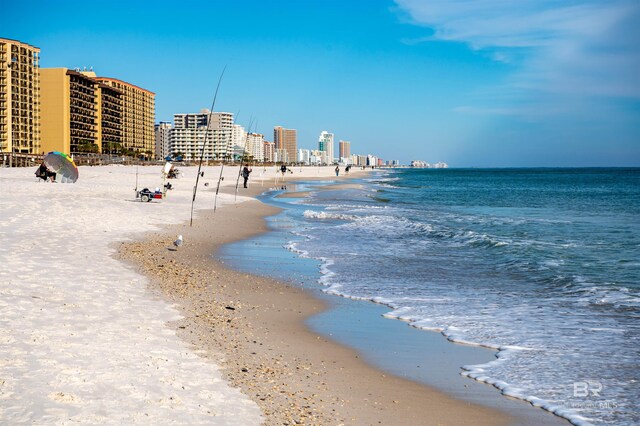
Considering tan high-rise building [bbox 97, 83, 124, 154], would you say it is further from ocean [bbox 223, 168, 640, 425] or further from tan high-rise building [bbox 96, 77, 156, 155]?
ocean [bbox 223, 168, 640, 425]

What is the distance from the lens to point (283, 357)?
6328 mm

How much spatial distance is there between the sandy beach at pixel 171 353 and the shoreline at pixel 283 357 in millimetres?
17

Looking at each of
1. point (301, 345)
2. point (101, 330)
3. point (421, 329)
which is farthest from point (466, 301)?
point (101, 330)

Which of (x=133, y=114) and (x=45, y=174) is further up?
(x=133, y=114)

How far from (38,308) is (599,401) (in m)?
6.17

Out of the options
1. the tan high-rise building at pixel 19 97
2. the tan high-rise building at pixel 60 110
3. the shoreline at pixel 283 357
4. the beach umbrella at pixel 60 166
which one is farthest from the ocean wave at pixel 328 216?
the tan high-rise building at pixel 60 110

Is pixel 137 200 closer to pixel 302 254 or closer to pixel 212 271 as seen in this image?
pixel 302 254

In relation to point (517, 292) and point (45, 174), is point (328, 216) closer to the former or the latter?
point (45, 174)

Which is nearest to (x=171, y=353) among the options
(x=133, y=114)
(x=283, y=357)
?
(x=283, y=357)

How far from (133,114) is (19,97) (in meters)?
59.8

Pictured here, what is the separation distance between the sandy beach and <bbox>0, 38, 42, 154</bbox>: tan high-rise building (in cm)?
12190

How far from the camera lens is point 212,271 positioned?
1129 cm

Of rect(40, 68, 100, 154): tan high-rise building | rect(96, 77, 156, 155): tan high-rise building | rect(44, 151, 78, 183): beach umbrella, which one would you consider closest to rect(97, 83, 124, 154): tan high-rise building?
rect(96, 77, 156, 155): tan high-rise building

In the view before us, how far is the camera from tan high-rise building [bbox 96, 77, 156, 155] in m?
176
